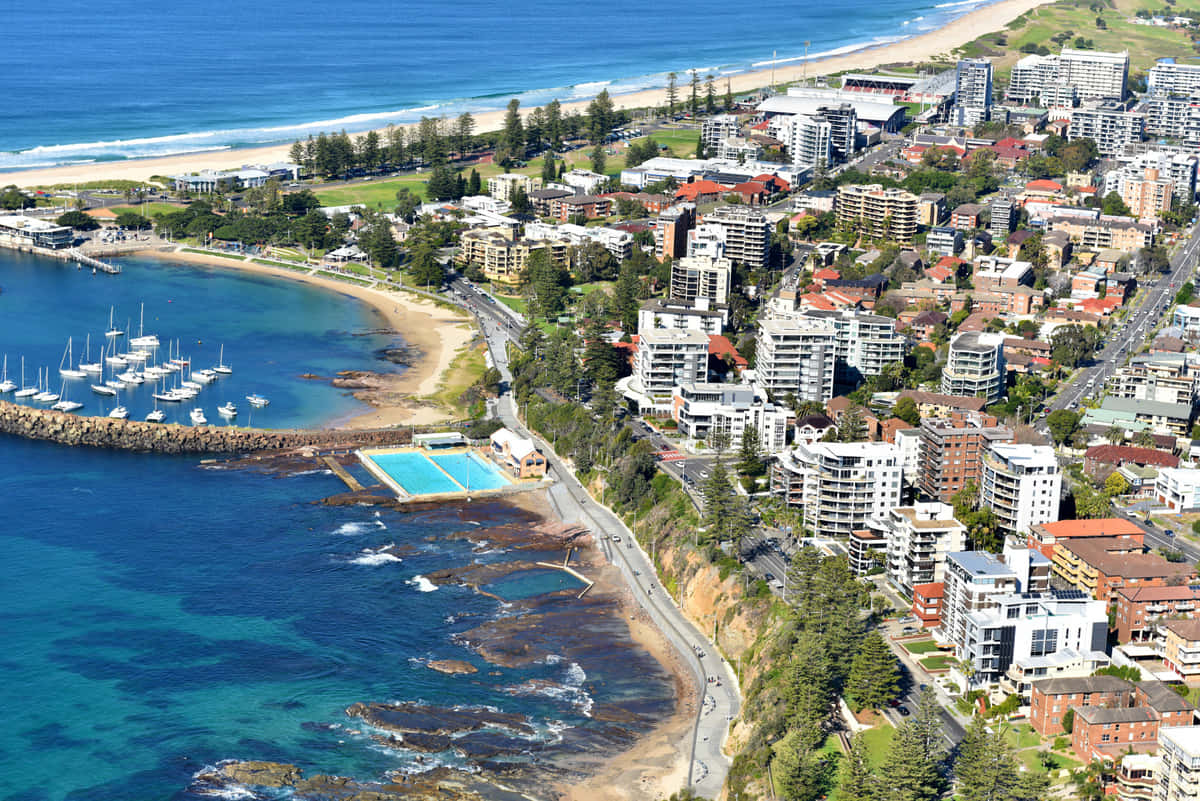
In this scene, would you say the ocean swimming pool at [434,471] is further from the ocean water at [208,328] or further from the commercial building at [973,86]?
the commercial building at [973,86]

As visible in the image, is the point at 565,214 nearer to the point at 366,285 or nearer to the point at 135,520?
the point at 366,285

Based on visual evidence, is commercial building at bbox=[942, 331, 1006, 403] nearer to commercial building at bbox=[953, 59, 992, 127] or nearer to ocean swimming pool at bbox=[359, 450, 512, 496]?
ocean swimming pool at bbox=[359, 450, 512, 496]

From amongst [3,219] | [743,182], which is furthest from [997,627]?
[3,219]

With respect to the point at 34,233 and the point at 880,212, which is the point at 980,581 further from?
the point at 34,233

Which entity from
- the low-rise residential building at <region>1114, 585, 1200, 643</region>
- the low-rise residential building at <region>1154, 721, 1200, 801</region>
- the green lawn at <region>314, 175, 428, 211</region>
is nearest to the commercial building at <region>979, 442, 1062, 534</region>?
the low-rise residential building at <region>1114, 585, 1200, 643</region>

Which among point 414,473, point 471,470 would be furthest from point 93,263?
point 471,470
